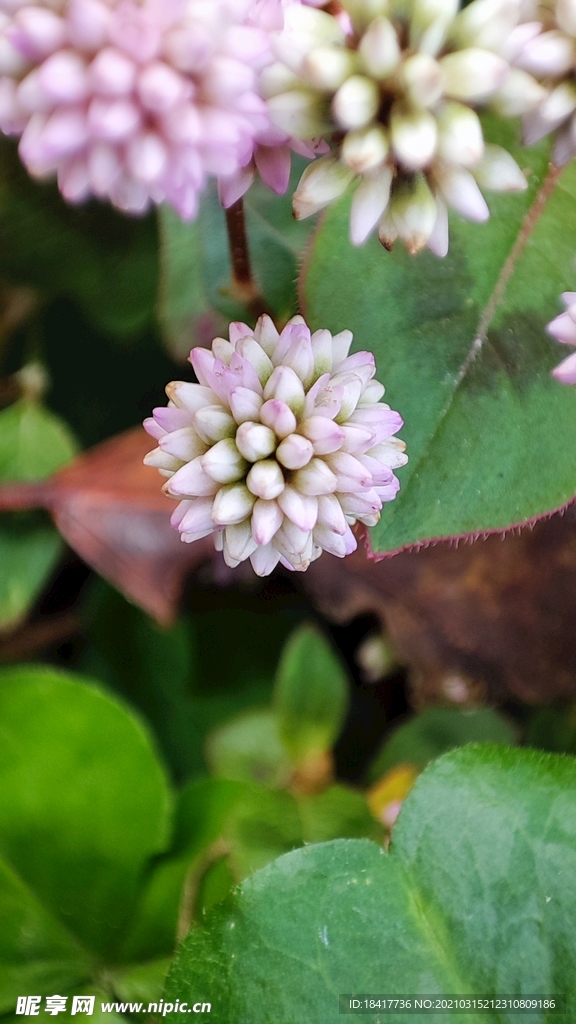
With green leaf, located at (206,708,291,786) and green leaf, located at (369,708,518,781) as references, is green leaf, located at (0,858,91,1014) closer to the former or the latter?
green leaf, located at (206,708,291,786)

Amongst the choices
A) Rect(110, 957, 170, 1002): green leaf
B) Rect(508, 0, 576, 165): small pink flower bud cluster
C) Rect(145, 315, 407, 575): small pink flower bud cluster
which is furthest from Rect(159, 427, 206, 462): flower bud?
Rect(110, 957, 170, 1002): green leaf

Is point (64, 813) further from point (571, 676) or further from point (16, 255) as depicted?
point (16, 255)

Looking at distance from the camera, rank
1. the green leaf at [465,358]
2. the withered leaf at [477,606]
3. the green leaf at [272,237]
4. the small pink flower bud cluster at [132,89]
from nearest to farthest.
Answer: the small pink flower bud cluster at [132,89] < the green leaf at [465,358] < the green leaf at [272,237] < the withered leaf at [477,606]

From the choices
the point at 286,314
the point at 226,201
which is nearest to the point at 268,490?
the point at 226,201

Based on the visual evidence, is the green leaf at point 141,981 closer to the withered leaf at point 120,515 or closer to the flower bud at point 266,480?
the withered leaf at point 120,515

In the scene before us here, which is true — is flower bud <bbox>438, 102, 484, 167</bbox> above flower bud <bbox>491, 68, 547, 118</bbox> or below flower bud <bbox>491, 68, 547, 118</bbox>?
below

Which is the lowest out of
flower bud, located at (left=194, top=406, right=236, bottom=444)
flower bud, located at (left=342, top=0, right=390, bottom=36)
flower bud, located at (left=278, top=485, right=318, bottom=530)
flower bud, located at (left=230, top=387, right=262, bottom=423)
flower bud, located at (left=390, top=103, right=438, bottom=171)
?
flower bud, located at (left=278, top=485, right=318, bottom=530)

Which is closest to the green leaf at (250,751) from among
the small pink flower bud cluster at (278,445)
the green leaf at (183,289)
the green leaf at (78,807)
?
the green leaf at (78,807)
